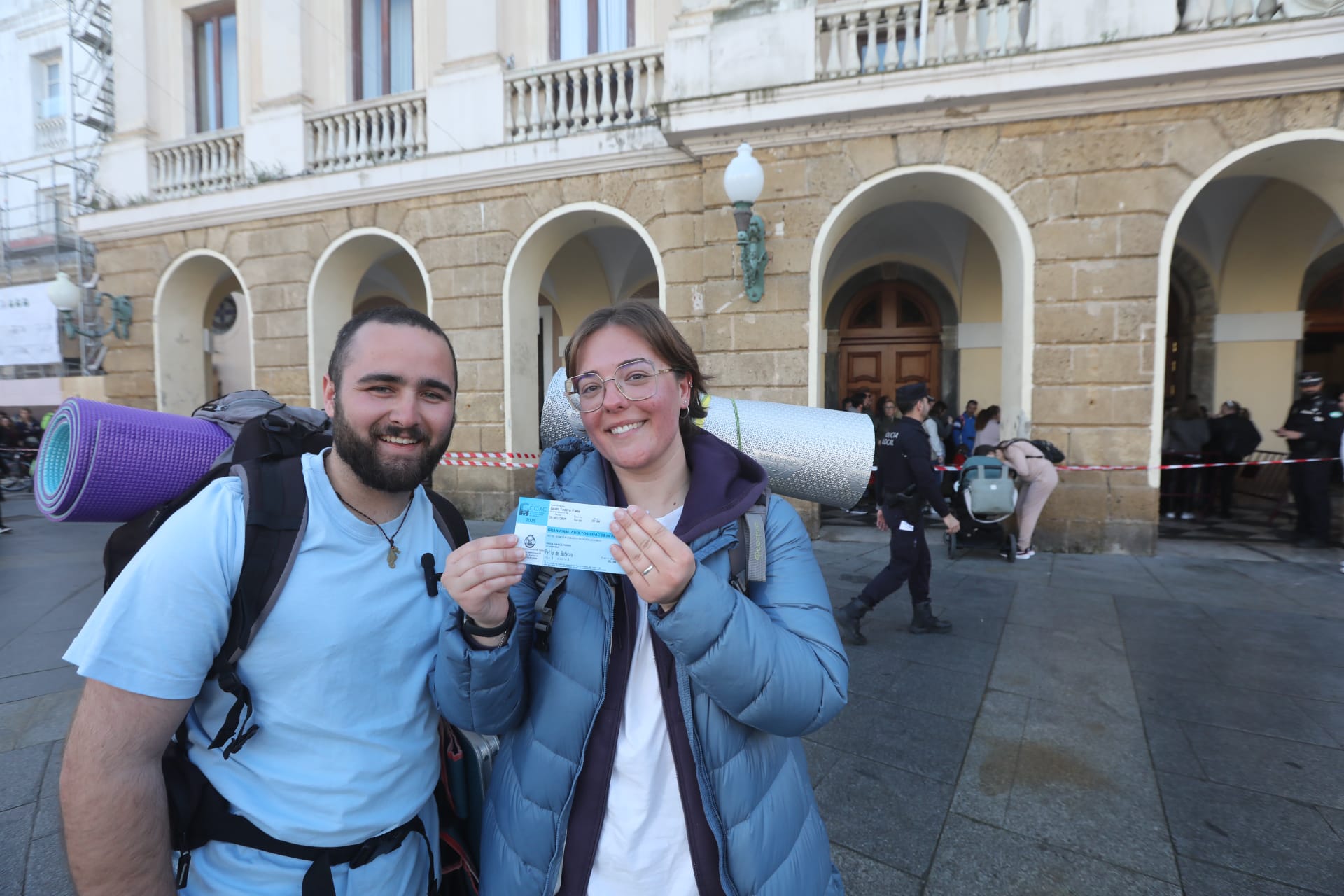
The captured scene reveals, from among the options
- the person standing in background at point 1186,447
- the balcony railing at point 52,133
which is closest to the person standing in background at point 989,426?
the person standing in background at point 1186,447

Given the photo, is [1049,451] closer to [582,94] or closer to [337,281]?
[582,94]

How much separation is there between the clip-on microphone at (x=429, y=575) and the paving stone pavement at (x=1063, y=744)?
3.92 feet

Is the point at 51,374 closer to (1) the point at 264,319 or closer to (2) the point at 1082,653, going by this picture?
(1) the point at 264,319

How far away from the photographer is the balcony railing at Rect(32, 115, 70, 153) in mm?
16531

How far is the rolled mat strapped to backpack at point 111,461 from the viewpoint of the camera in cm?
121

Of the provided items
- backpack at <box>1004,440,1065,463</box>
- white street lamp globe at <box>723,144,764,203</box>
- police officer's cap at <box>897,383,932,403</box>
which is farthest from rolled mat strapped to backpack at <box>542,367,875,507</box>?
backpack at <box>1004,440,1065,463</box>

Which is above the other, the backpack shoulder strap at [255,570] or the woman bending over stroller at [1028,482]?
the backpack shoulder strap at [255,570]

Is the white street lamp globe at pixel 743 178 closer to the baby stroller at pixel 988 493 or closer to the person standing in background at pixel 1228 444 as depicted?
the baby stroller at pixel 988 493

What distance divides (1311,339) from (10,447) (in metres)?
25.6

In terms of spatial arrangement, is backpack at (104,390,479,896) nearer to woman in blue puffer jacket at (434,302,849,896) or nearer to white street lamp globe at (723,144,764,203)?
woman in blue puffer jacket at (434,302,849,896)

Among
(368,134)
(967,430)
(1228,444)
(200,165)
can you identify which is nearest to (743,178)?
(967,430)

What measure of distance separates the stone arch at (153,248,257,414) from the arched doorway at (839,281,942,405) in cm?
1064

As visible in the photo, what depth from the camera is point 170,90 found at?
10961mm

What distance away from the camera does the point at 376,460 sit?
1295mm
